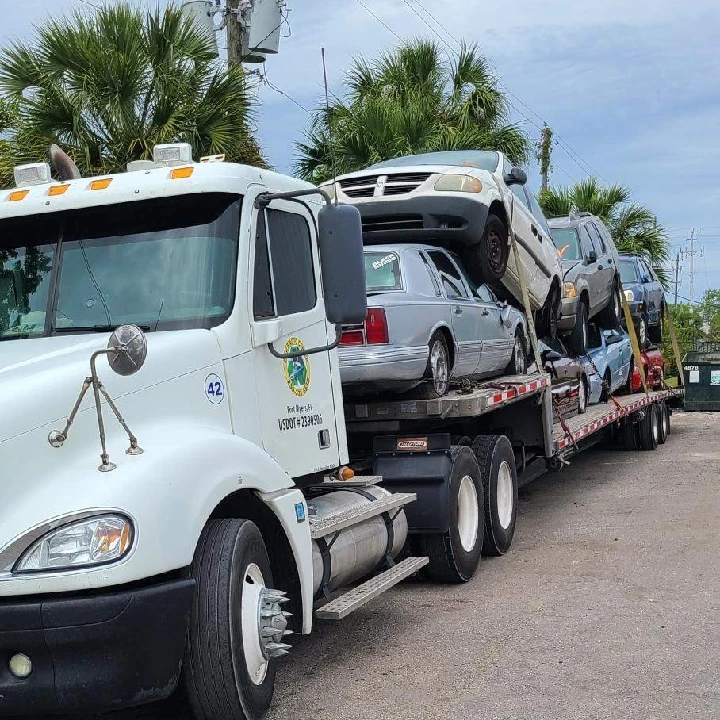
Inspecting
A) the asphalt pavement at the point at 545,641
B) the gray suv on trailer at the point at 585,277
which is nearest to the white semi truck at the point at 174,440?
the asphalt pavement at the point at 545,641

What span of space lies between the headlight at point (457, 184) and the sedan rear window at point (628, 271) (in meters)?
9.52

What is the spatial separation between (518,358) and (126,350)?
286 inches

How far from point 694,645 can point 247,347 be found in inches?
116

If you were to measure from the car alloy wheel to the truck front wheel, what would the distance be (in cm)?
375

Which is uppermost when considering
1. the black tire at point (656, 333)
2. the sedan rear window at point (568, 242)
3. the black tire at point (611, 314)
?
the sedan rear window at point (568, 242)

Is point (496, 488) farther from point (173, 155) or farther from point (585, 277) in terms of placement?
point (585, 277)

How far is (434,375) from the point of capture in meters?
8.33

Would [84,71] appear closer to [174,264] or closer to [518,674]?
[174,264]

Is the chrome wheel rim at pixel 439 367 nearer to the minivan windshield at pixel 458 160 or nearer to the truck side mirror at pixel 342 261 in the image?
the minivan windshield at pixel 458 160

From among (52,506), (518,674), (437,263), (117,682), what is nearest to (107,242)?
(52,506)

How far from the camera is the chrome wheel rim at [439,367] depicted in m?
8.30

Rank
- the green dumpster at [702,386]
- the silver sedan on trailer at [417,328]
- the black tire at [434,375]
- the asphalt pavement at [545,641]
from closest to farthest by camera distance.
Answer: the asphalt pavement at [545,641]
the silver sedan on trailer at [417,328]
the black tire at [434,375]
the green dumpster at [702,386]

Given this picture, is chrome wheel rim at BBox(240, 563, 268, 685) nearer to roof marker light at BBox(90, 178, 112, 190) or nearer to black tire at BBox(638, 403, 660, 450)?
roof marker light at BBox(90, 178, 112, 190)

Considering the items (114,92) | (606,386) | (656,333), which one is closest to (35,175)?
(114,92)
